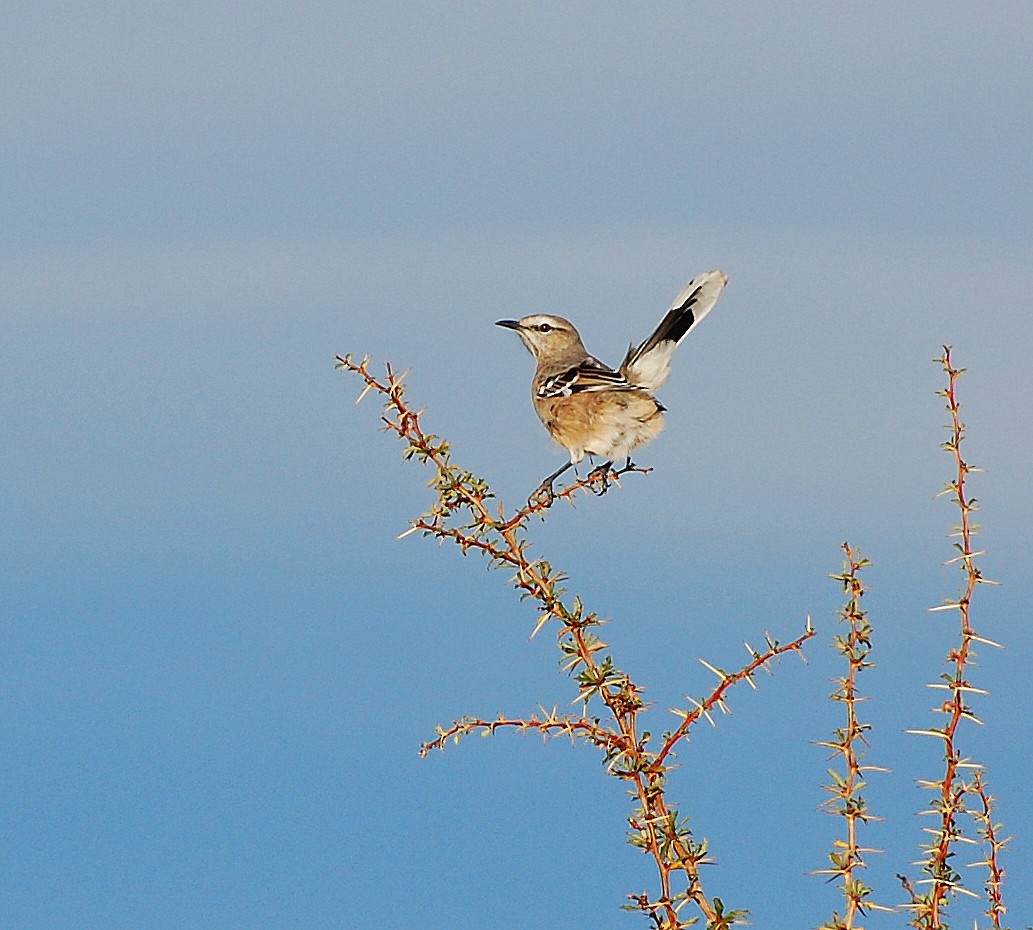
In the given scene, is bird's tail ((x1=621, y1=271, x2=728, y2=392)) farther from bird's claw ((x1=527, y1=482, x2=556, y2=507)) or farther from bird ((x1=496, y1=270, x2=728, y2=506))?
bird's claw ((x1=527, y1=482, x2=556, y2=507))

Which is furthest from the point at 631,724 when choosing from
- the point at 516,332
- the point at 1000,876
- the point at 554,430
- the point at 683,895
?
the point at 516,332

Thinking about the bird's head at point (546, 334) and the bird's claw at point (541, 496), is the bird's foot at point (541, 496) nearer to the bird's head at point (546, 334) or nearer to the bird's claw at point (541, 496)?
the bird's claw at point (541, 496)

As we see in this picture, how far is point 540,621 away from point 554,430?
563 cm

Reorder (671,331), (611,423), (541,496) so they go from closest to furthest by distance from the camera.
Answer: (541,496)
(611,423)
(671,331)

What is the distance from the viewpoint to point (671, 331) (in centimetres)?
949

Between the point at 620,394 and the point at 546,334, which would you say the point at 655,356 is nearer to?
the point at 620,394

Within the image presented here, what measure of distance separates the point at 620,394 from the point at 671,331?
2.15ft

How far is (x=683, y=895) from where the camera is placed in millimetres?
3527

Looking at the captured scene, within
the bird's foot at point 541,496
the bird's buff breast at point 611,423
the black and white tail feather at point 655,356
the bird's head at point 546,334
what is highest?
the bird's head at point 546,334

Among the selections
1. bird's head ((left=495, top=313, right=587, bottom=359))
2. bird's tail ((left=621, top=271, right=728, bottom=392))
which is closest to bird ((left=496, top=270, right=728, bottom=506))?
bird's tail ((left=621, top=271, right=728, bottom=392))

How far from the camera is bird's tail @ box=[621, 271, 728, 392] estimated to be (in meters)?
9.30

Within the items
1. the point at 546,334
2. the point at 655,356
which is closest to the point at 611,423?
the point at 655,356

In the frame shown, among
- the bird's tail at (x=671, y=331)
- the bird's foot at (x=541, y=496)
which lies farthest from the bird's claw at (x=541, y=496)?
the bird's tail at (x=671, y=331)

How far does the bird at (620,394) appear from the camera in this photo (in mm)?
9117
